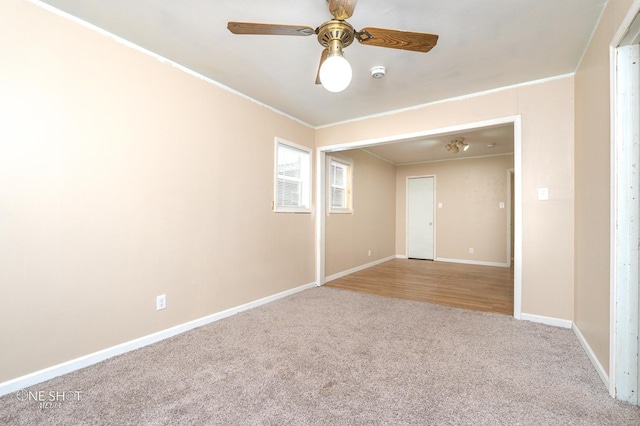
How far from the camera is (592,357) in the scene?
2072 millimetres

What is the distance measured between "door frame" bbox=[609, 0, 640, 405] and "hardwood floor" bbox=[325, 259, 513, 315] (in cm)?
155

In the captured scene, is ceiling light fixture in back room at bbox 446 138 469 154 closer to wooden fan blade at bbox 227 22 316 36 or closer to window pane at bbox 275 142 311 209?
window pane at bbox 275 142 311 209

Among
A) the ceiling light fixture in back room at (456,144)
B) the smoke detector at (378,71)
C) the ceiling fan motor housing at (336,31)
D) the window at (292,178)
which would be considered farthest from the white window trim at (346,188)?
the ceiling fan motor housing at (336,31)

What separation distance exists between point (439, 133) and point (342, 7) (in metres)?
2.36

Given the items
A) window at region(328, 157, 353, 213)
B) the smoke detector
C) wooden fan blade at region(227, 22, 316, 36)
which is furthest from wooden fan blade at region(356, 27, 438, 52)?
window at region(328, 157, 353, 213)

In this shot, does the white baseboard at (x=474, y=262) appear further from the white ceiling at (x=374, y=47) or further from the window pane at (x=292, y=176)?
the white ceiling at (x=374, y=47)

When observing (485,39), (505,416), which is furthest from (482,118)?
(505,416)

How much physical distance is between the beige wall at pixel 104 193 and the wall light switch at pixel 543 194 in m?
3.09

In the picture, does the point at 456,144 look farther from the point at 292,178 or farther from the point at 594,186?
the point at 594,186

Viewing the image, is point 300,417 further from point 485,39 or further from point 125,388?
point 485,39

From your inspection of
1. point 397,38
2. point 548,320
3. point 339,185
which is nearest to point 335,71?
point 397,38

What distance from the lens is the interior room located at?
1666mm

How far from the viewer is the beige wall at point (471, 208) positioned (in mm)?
6219

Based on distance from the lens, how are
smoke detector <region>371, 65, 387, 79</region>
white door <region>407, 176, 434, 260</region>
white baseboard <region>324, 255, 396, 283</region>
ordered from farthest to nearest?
white door <region>407, 176, 434, 260</region>, white baseboard <region>324, 255, 396, 283</region>, smoke detector <region>371, 65, 387, 79</region>
